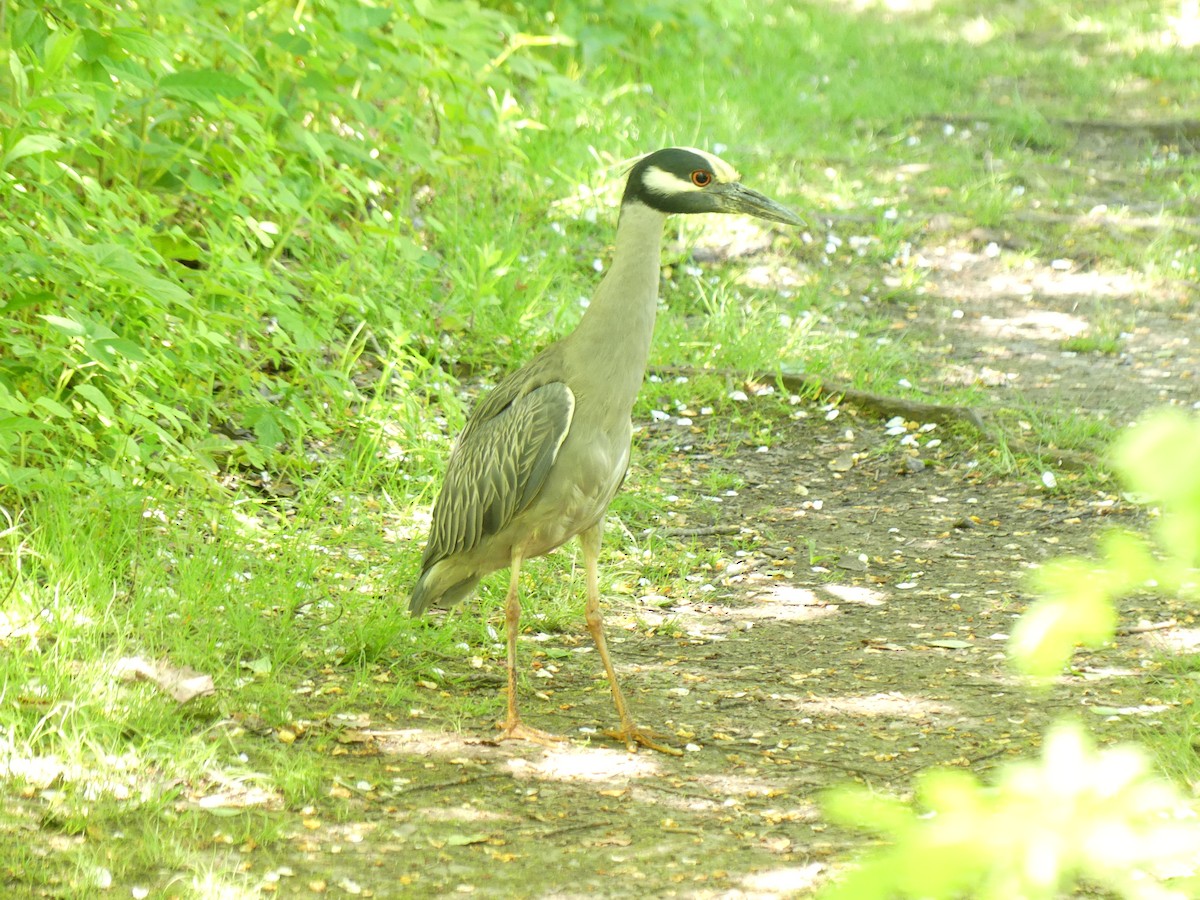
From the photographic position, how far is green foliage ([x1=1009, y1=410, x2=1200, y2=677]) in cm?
74

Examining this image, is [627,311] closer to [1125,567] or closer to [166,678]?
[166,678]

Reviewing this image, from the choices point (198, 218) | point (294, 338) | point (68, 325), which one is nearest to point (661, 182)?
point (68, 325)

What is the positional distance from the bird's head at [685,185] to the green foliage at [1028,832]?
11.3ft

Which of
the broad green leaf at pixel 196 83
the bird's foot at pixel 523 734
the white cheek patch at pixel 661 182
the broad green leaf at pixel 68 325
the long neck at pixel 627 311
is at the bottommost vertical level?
the bird's foot at pixel 523 734

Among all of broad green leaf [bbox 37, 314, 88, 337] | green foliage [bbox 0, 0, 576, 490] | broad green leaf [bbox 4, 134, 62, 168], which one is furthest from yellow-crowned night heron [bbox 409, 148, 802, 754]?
broad green leaf [bbox 4, 134, 62, 168]

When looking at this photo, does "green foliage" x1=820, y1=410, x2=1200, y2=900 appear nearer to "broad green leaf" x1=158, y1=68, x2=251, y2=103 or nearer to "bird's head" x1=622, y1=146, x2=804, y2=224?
"bird's head" x1=622, y1=146, x2=804, y2=224

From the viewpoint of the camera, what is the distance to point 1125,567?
840 millimetres

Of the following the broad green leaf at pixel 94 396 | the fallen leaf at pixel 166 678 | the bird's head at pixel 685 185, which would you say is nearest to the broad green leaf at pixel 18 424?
the broad green leaf at pixel 94 396

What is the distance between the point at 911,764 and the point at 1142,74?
10764 mm

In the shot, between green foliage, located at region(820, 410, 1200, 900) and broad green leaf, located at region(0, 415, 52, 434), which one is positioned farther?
broad green leaf, located at region(0, 415, 52, 434)

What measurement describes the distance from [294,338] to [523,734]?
2.35m

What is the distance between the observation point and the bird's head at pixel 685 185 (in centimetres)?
412

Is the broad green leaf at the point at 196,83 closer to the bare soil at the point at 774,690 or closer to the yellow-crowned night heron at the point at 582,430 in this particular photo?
the yellow-crowned night heron at the point at 582,430

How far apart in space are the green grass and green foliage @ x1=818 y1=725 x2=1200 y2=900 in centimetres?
248
